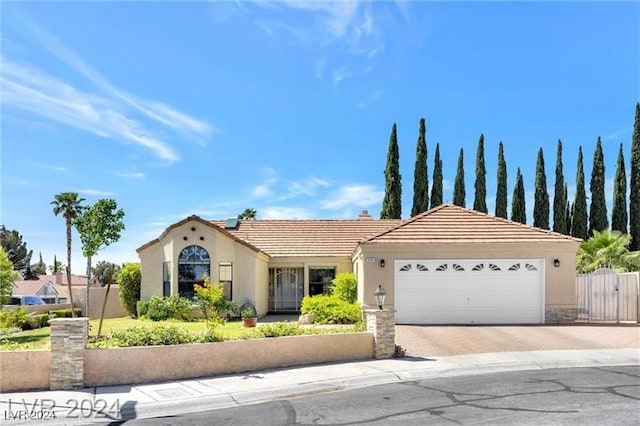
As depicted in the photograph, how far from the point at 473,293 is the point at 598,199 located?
28.9m

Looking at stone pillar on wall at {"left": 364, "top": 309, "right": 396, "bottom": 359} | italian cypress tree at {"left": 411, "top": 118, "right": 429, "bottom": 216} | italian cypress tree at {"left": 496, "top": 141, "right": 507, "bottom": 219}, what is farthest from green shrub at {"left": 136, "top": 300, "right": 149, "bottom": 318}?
italian cypress tree at {"left": 496, "top": 141, "right": 507, "bottom": 219}

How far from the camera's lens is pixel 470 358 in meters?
13.1

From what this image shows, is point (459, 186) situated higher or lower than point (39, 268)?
higher

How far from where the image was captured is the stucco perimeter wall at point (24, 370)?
10.1 meters

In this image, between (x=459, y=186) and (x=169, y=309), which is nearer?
(x=169, y=309)

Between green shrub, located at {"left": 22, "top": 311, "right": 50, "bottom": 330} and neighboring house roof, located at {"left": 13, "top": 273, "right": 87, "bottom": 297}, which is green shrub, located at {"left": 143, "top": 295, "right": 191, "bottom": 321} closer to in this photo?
green shrub, located at {"left": 22, "top": 311, "right": 50, "bottom": 330}

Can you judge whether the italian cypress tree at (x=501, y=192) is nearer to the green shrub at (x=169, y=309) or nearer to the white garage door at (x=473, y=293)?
the white garage door at (x=473, y=293)

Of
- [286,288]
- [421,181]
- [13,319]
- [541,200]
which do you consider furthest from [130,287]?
[541,200]

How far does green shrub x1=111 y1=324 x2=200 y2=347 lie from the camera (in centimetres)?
1126

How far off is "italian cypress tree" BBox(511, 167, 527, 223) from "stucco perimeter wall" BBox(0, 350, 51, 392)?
41.6 meters

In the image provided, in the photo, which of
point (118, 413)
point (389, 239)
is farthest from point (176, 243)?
point (118, 413)

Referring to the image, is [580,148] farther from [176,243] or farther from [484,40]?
[176,243]

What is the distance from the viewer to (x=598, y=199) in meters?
43.3

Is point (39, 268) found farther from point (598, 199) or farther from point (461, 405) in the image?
point (461, 405)
